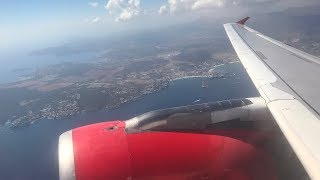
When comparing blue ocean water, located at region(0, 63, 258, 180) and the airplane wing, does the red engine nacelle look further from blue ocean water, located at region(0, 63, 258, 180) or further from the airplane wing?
blue ocean water, located at region(0, 63, 258, 180)

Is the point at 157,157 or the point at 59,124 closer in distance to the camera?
the point at 157,157

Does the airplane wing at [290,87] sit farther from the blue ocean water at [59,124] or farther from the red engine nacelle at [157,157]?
the blue ocean water at [59,124]

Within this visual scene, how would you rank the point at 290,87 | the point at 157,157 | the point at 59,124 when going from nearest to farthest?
the point at 157,157 → the point at 290,87 → the point at 59,124

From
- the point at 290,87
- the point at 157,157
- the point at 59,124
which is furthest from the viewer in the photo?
the point at 59,124

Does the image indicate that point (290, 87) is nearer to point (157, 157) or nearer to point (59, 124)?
point (157, 157)

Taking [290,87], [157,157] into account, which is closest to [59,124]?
[290,87]

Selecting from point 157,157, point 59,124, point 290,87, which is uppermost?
point 290,87

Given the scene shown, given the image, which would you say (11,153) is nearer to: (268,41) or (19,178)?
(19,178)

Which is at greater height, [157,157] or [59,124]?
[157,157]
